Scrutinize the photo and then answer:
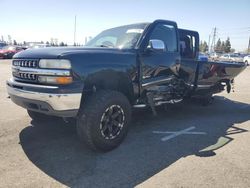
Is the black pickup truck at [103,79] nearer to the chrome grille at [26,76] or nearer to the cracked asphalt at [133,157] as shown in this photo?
the chrome grille at [26,76]

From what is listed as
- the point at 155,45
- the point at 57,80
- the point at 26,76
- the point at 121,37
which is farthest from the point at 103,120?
the point at 121,37

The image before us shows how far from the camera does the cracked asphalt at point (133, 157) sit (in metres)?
3.13

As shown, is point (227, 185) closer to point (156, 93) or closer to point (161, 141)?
point (161, 141)

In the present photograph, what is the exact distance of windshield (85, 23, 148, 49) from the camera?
466 cm

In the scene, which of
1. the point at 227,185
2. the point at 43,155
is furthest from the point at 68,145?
the point at 227,185

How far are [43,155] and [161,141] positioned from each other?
2000 millimetres

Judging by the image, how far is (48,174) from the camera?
10.6 feet

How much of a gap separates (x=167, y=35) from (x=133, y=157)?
2786mm

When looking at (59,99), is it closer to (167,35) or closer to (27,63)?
(27,63)

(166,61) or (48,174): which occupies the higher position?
(166,61)

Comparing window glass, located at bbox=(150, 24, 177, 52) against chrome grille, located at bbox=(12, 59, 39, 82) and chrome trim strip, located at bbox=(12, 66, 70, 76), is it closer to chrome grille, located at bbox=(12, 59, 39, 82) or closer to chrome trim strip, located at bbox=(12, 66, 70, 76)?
chrome trim strip, located at bbox=(12, 66, 70, 76)

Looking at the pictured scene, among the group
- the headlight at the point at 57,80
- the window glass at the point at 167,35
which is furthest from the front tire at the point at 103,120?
the window glass at the point at 167,35

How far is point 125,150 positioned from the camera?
4.05 meters

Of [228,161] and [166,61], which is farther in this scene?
[166,61]
